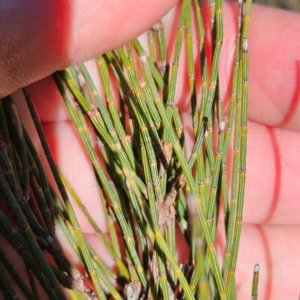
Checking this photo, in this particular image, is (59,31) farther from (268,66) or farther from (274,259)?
(274,259)

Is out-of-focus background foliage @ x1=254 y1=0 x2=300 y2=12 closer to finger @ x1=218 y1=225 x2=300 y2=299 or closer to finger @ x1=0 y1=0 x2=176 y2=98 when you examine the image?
finger @ x1=218 y1=225 x2=300 y2=299

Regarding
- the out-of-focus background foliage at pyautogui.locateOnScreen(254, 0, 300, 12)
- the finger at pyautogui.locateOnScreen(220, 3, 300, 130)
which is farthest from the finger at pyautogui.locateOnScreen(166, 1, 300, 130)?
the out-of-focus background foliage at pyautogui.locateOnScreen(254, 0, 300, 12)

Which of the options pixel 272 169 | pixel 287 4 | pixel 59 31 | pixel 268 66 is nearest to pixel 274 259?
pixel 272 169

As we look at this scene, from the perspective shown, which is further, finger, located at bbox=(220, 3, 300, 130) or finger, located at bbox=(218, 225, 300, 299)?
finger, located at bbox=(218, 225, 300, 299)

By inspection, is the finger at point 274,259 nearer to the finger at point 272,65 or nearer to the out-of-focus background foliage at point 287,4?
the finger at point 272,65

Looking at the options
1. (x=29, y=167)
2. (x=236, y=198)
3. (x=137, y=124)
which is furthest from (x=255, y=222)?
(x=29, y=167)

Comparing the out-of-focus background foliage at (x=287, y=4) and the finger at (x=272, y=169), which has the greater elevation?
the out-of-focus background foliage at (x=287, y=4)

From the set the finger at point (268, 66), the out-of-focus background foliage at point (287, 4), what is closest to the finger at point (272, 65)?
the finger at point (268, 66)
